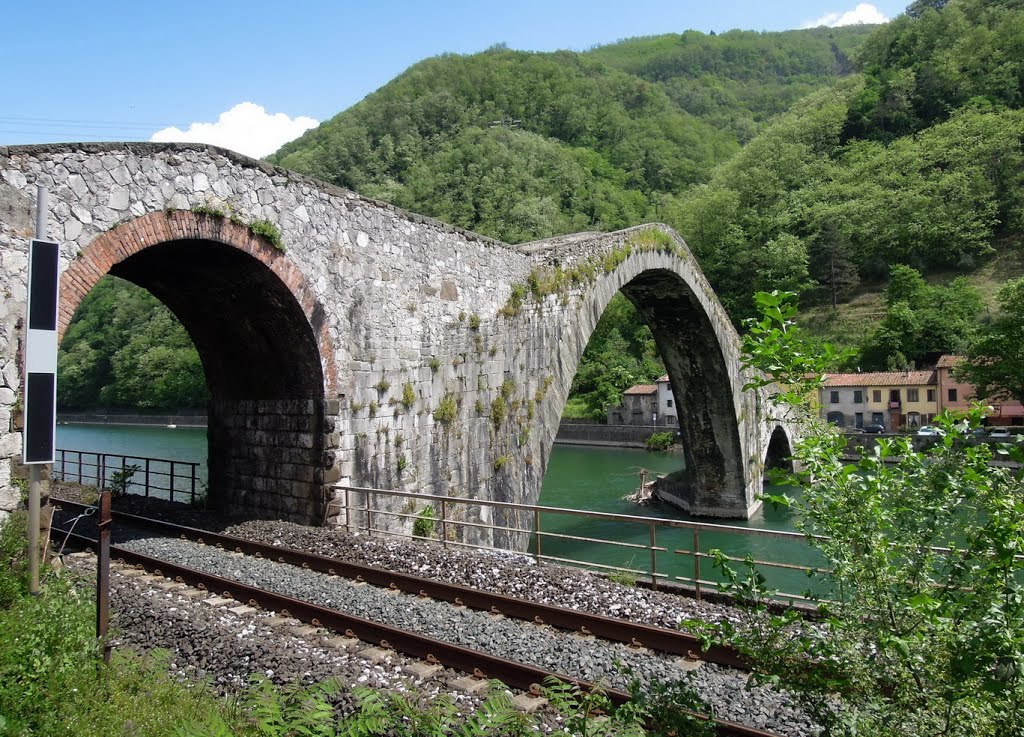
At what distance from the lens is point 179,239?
7207 mm

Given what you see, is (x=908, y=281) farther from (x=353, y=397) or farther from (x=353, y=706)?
(x=353, y=706)

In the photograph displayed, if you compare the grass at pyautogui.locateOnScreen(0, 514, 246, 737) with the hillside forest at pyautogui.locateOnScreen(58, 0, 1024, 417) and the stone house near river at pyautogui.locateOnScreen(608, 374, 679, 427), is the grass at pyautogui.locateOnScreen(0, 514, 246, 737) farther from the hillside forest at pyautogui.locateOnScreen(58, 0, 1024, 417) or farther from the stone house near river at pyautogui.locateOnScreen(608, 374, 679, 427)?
the stone house near river at pyautogui.locateOnScreen(608, 374, 679, 427)

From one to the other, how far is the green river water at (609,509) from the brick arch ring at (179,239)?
4.68m

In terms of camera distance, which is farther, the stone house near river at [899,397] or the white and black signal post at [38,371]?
the stone house near river at [899,397]

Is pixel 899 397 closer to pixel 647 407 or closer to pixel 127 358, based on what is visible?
pixel 647 407

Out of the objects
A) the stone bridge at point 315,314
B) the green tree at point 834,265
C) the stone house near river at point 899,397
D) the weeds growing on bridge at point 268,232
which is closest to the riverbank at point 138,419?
the stone house near river at point 899,397

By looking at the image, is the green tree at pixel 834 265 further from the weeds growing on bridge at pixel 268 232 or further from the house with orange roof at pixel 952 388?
the weeds growing on bridge at pixel 268 232

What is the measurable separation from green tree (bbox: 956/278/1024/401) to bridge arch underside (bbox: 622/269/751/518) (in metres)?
12.8

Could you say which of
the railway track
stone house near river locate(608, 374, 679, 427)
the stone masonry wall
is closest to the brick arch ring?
the stone masonry wall

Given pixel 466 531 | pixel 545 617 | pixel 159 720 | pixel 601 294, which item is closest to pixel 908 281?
pixel 601 294

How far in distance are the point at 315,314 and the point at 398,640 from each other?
4486 millimetres

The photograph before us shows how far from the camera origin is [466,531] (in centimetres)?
1066

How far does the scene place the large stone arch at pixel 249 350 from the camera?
25.8 feet

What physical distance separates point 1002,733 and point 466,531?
8.64 meters
